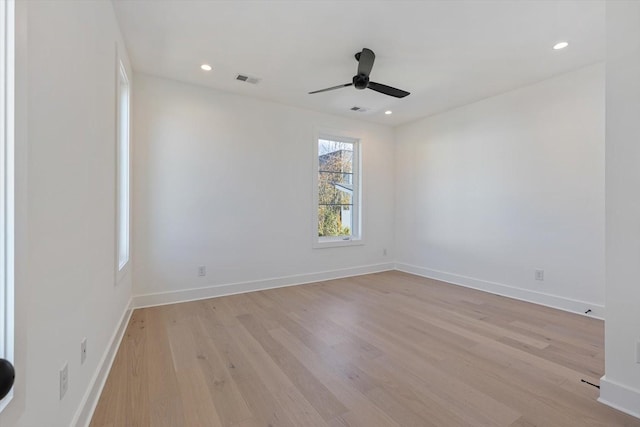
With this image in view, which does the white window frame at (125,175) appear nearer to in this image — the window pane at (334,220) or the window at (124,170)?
the window at (124,170)

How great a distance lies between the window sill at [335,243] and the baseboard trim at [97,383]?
2686 millimetres

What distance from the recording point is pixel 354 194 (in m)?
5.16

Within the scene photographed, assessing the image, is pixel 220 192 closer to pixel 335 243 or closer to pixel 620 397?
pixel 335 243

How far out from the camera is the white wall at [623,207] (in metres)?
1.62

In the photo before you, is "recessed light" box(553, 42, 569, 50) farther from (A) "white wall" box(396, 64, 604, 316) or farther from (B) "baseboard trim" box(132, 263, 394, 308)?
(B) "baseboard trim" box(132, 263, 394, 308)

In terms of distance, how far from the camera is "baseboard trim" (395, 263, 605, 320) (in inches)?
124

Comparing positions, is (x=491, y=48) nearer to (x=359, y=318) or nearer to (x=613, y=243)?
(x=613, y=243)

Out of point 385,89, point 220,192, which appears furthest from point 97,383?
point 385,89

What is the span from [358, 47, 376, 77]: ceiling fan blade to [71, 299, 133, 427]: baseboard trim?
315 cm

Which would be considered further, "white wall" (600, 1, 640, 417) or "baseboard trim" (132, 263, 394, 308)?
"baseboard trim" (132, 263, 394, 308)

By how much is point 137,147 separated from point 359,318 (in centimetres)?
312

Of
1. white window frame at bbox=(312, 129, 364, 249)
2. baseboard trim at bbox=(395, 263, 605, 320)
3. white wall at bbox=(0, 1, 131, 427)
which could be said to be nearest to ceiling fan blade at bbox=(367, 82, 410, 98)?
white window frame at bbox=(312, 129, 364, 249)

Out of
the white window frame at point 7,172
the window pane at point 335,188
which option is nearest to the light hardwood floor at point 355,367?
the white window frame at point 7,172

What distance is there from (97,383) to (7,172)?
1.62 meters
